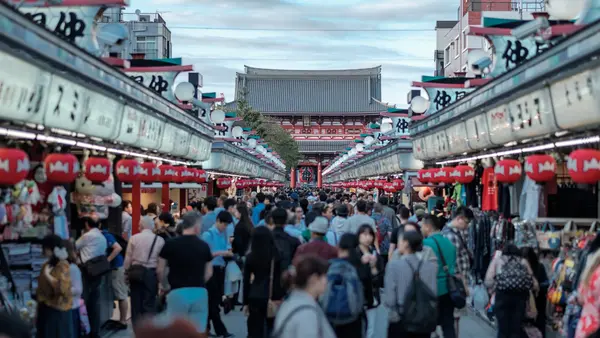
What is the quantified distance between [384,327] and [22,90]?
5481 mm

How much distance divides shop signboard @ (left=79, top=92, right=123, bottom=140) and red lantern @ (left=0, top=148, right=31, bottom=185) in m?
3.24

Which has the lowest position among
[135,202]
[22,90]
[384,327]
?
[384,327]

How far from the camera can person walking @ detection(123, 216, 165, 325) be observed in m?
11.7

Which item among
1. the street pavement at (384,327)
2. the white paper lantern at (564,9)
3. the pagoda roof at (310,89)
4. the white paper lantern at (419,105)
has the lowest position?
the street pavement at (384,327)

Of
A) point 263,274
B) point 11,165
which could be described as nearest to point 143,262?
point 263,274

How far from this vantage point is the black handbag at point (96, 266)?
38.2 ft

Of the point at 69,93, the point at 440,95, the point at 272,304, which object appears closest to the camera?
the point at 272,304

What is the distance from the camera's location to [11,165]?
8.67 metres

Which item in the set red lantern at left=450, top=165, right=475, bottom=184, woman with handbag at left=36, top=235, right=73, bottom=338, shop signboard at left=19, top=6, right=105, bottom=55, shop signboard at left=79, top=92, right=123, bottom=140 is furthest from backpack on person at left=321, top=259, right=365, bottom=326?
red lantern at left=450, top=165, right=475, bottom=184

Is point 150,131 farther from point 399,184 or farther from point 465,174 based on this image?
point 399,184

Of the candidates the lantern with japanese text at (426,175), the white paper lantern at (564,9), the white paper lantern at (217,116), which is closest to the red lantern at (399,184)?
the white paper lantern at (217,116)

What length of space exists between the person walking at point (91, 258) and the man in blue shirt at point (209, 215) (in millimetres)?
3151

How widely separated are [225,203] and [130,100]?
235cm

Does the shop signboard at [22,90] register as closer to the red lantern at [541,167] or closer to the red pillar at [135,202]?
the red lantern at [541,167]
